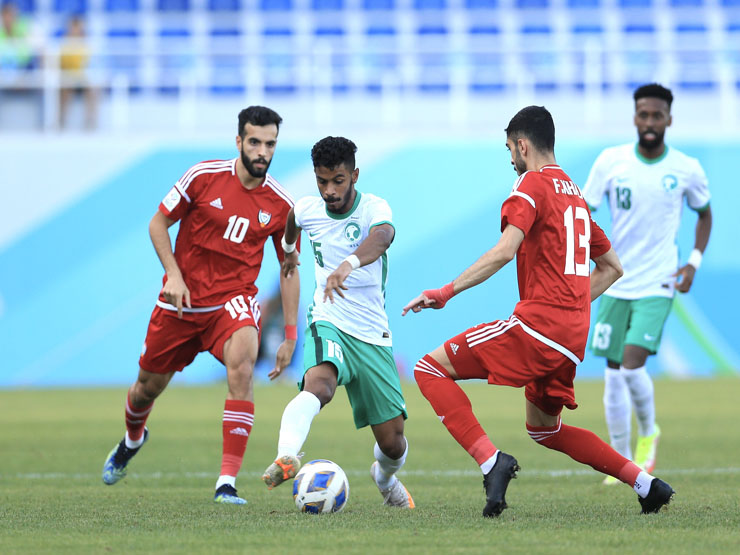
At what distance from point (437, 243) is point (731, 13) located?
1047 centimetres

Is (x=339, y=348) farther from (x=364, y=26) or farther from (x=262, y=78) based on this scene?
(x=364, y=26)

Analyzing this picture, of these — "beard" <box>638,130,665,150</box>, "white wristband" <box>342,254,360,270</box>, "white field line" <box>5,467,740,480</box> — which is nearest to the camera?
"white wristband" <box>342,254,360,270</box>

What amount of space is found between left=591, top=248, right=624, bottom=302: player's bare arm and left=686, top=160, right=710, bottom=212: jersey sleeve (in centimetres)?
262

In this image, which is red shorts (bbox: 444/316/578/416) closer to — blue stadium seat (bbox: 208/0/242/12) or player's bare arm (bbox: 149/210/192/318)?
player's bare arm (bbox: 149/210/192/318)

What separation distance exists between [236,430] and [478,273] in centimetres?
236

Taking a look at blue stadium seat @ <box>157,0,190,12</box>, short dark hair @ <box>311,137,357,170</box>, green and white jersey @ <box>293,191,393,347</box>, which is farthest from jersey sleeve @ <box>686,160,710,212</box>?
blue stadium seat @ <box>157,0,190,12</box>

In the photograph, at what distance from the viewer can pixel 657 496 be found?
20.0 ft

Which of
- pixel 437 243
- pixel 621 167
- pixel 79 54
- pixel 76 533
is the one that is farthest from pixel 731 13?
pixel 76 533

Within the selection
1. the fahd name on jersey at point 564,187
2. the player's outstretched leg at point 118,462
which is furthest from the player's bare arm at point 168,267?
the fahd name on jersey at point 564,187

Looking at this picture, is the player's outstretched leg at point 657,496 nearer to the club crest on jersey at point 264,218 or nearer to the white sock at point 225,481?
the white sock at point 225,481

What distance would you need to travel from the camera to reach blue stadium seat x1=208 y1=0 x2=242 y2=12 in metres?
25.5

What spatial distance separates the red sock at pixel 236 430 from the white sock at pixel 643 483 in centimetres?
249

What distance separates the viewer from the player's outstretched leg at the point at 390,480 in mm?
6914

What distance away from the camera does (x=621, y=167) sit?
8.91m
